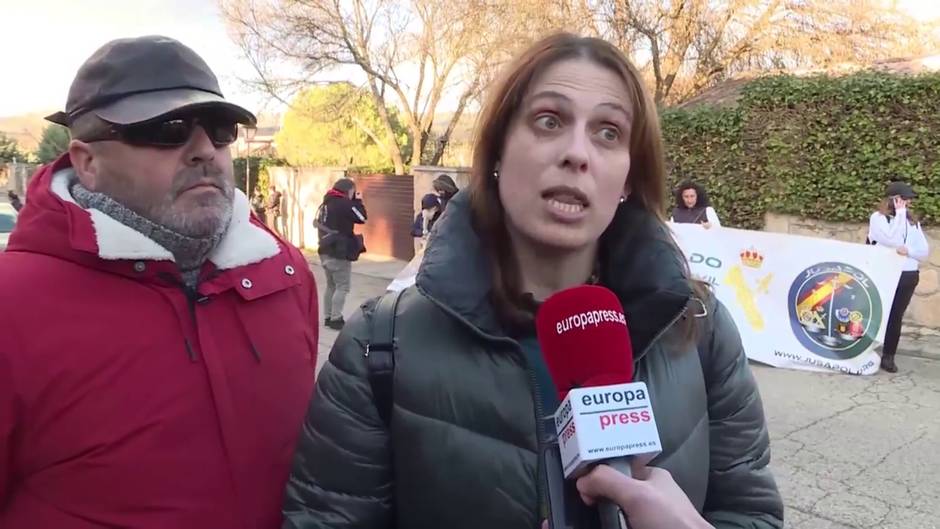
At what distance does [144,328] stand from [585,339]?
94 centimetres

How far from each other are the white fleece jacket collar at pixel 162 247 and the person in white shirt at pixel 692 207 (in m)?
6.93

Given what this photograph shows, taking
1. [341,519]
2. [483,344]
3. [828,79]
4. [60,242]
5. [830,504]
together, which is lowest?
[830,504]

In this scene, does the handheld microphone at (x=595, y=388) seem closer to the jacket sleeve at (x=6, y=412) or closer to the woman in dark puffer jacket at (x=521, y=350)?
the woman in dark puffer jacket at (x=521, y=350)

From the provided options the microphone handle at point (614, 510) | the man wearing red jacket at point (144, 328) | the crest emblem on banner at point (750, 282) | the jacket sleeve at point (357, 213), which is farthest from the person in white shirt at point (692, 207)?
the microphone handle at point (614, 510)

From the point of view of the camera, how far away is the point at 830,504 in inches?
160

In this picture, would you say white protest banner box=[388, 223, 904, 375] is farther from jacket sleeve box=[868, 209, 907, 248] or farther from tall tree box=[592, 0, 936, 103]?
tall tree box=[592, 0, 936, 103]

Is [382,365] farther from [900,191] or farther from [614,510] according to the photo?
[900,191]

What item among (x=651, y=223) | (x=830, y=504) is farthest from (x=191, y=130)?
(x=830, y=504)

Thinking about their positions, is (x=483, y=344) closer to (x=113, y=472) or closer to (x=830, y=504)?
(x=113, y=472)

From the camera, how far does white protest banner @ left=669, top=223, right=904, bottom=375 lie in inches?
266

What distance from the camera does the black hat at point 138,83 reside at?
162 cm

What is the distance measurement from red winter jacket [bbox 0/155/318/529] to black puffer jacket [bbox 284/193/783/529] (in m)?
0.21

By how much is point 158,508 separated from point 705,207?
7.62 m

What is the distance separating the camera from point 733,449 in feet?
4.95
